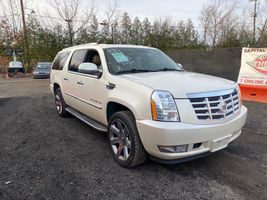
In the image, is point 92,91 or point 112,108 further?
point 92,91

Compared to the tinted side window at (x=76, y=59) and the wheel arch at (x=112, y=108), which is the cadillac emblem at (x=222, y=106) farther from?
the tinted side window at (x=76, y=59)

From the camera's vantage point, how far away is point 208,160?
3314 mm

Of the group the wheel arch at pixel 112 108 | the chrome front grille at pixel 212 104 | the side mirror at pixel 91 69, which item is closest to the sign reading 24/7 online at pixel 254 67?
the chrome front grille at pixel 212 104

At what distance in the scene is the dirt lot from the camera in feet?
8.37

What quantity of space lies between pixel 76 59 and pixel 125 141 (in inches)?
98.6

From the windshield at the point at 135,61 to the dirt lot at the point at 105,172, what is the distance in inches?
56.8

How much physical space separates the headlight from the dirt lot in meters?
0.89

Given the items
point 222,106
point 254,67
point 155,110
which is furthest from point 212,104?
point 254,67

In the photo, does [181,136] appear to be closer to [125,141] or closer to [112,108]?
[125,141]

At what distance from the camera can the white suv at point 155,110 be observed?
2518 millimetres

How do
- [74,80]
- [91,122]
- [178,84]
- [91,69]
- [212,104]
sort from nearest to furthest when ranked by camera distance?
[212,104] < [178,84] < [91,69] < [91,122] < [74,80]

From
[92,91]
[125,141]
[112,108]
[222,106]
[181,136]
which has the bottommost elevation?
[125,141]

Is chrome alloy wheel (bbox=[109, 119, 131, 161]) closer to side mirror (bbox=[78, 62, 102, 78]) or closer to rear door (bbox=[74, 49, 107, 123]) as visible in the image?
rear door (bbox=[74, 49, 107, 123])

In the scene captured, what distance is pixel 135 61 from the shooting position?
150 inches
